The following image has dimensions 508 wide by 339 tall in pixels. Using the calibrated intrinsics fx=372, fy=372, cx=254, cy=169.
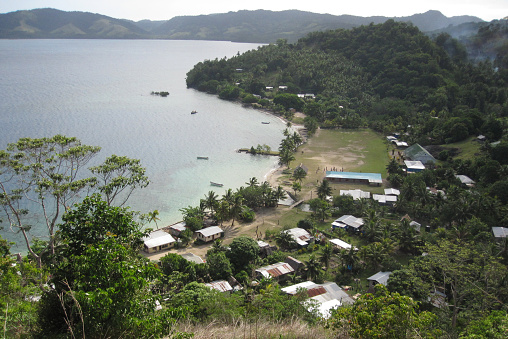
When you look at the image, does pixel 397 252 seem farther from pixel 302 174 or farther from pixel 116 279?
pixel 116 279

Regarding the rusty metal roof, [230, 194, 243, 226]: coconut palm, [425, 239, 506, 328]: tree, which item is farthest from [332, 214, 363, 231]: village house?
[425, 239, 506, 328]: tree

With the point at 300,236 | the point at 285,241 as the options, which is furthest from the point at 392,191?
the point at 285,241

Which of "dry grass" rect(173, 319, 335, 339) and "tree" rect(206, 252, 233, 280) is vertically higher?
"dry grass" rect(173, 319, 335, 339)

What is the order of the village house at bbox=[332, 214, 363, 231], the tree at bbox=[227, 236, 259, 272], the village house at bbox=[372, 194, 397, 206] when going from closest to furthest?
1. the tree at bbox=[227, 236, 259, 272]
2. the village house at bbox=[332, 214, 363, 231]
3. the village house at bbox=[372, 194, 397, 206]

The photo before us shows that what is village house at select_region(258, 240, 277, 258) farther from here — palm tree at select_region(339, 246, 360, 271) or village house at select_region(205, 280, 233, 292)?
village house at select_region(205, 280, 233, 292)

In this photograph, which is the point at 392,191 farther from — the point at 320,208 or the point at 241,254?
the point at 241,254
